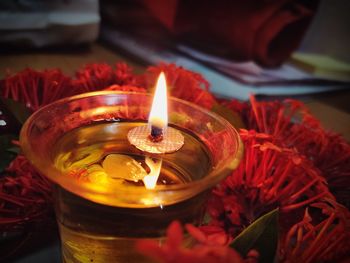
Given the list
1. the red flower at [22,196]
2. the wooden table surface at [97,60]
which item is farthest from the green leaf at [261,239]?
the wooden table surface at [97,60]

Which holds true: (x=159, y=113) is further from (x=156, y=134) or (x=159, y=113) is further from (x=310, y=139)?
(x=310, y=139)

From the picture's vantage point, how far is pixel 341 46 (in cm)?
74

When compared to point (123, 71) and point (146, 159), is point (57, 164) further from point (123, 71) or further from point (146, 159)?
point (123, 71)

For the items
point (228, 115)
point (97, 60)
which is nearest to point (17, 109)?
point (228, 115)

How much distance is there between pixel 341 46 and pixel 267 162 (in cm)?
56

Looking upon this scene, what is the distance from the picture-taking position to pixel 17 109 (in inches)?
12.2

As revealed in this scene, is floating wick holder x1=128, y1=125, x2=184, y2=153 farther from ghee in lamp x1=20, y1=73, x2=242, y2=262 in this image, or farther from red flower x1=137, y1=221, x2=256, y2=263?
red flower x1=137, y1=221, x2=256, y2=263

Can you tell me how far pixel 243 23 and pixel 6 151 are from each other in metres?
0.47

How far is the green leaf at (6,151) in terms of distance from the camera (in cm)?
28

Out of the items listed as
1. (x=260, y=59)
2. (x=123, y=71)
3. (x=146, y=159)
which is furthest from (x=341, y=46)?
(x=146, y=159)

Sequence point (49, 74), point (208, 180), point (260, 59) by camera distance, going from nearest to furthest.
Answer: point (208, 180) < point (49, 74) < point (260, 59)

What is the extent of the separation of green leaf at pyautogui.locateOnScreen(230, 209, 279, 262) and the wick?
7 centimetres

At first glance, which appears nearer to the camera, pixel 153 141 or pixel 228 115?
pixel 153 141

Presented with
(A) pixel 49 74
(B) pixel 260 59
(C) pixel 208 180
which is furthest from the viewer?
(B) pixel 260 59
